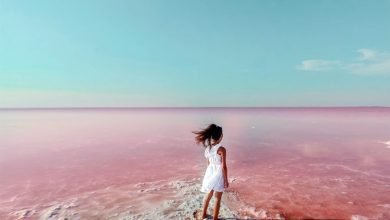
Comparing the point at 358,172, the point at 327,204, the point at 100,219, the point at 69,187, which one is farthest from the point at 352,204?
the point at 69,187

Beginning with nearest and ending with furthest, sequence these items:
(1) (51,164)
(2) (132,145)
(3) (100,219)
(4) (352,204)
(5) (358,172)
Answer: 1. (3) (100,219)
2. (4) (352,204)
3. (5) (358,172)
4. (1) (51,164)
5. (2) (132,145)

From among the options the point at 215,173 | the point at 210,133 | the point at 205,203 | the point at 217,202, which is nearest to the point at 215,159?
the point at 215,173

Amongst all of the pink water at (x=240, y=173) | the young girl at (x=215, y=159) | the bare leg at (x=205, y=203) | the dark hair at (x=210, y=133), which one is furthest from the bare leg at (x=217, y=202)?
the pink water at (x=240, y=173)

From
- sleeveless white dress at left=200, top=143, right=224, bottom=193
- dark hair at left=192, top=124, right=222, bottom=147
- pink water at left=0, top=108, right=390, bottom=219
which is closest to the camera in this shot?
dark hair at left=192, top=124, right=222, bottom=147

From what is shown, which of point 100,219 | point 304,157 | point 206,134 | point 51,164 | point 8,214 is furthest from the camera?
point 304,157

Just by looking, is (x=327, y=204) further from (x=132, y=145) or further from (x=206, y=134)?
(x=132, y=145)

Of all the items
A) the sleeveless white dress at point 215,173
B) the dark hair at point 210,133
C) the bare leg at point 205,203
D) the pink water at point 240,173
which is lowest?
the pink water at point 240,173

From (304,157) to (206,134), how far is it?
9356 mm

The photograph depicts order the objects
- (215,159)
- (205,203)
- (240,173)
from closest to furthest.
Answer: (215,159) < (205,203) < (240,173)

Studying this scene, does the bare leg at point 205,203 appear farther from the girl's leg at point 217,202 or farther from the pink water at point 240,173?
the pink water at point 240,173

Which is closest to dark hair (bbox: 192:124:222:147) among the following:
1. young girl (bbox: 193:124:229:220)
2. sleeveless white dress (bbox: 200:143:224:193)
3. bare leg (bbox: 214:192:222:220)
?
young girl (bbox: 193:124:229:220)

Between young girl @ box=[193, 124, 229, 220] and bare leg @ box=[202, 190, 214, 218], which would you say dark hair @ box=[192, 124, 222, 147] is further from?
bare leg @ box=[202, 190, 214, 218]

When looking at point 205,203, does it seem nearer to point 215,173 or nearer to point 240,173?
point 215,173

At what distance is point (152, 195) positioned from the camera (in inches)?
291
